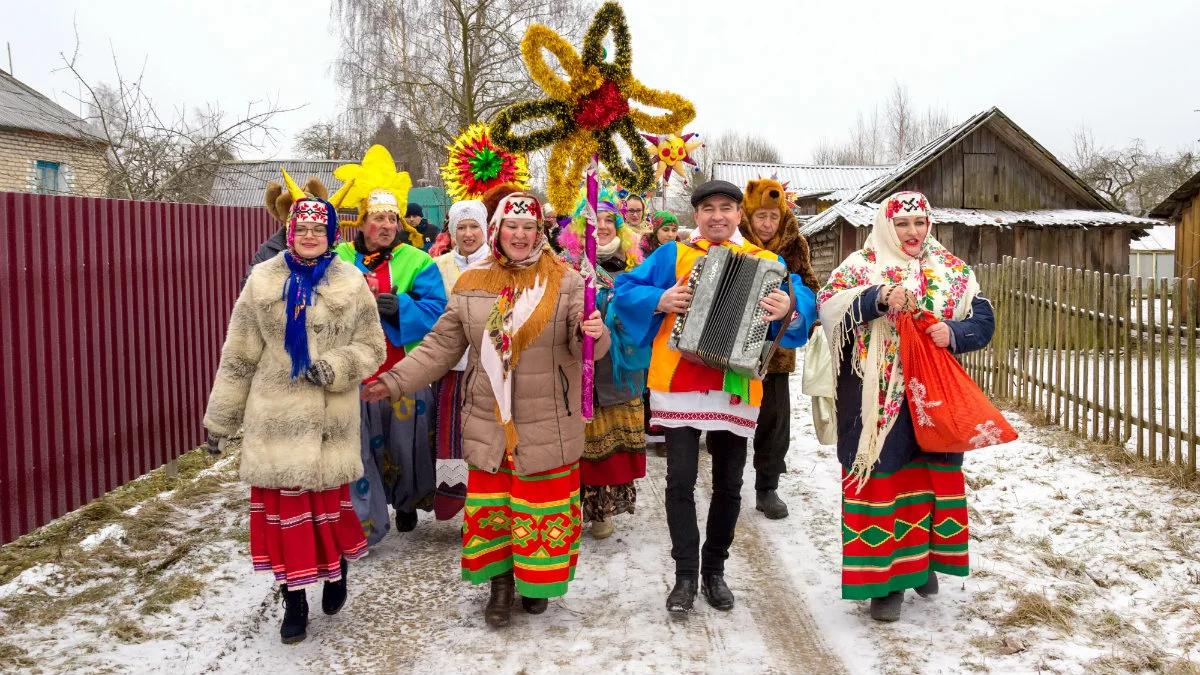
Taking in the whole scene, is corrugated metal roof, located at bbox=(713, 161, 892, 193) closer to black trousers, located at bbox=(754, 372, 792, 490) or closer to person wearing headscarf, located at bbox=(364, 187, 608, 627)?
black trousers, located at bbox=(754, 372, 792, 490)

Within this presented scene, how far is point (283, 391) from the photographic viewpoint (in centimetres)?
374

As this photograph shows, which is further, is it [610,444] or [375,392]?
[610,444]

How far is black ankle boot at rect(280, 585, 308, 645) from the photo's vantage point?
12.7 ft

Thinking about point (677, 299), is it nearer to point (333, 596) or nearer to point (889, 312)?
point (889, 312)

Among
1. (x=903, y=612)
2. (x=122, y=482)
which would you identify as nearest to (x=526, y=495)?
(x=903, y=612)

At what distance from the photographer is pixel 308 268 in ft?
12.6

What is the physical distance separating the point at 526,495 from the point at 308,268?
4.55 feet

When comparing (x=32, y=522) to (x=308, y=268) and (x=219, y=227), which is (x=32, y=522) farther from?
(x=219, y=227)

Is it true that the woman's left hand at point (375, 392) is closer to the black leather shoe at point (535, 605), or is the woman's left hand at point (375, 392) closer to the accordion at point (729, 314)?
the black leather shoe at point (535, 605)

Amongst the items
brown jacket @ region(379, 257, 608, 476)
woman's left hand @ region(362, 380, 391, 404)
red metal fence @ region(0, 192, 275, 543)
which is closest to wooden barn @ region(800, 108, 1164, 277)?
red metal fence @ region(0, 192, 275, 543)

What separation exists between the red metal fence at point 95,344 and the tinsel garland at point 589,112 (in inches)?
106

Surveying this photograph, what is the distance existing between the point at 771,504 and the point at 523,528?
7.58 ft

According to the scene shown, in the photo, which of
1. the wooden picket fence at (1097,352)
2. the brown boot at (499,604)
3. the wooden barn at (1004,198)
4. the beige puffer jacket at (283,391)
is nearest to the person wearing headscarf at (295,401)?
the beige puffer jacket at (283,391)

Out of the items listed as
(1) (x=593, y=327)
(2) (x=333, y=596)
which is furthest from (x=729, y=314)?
(2) (x=333, y=596)
